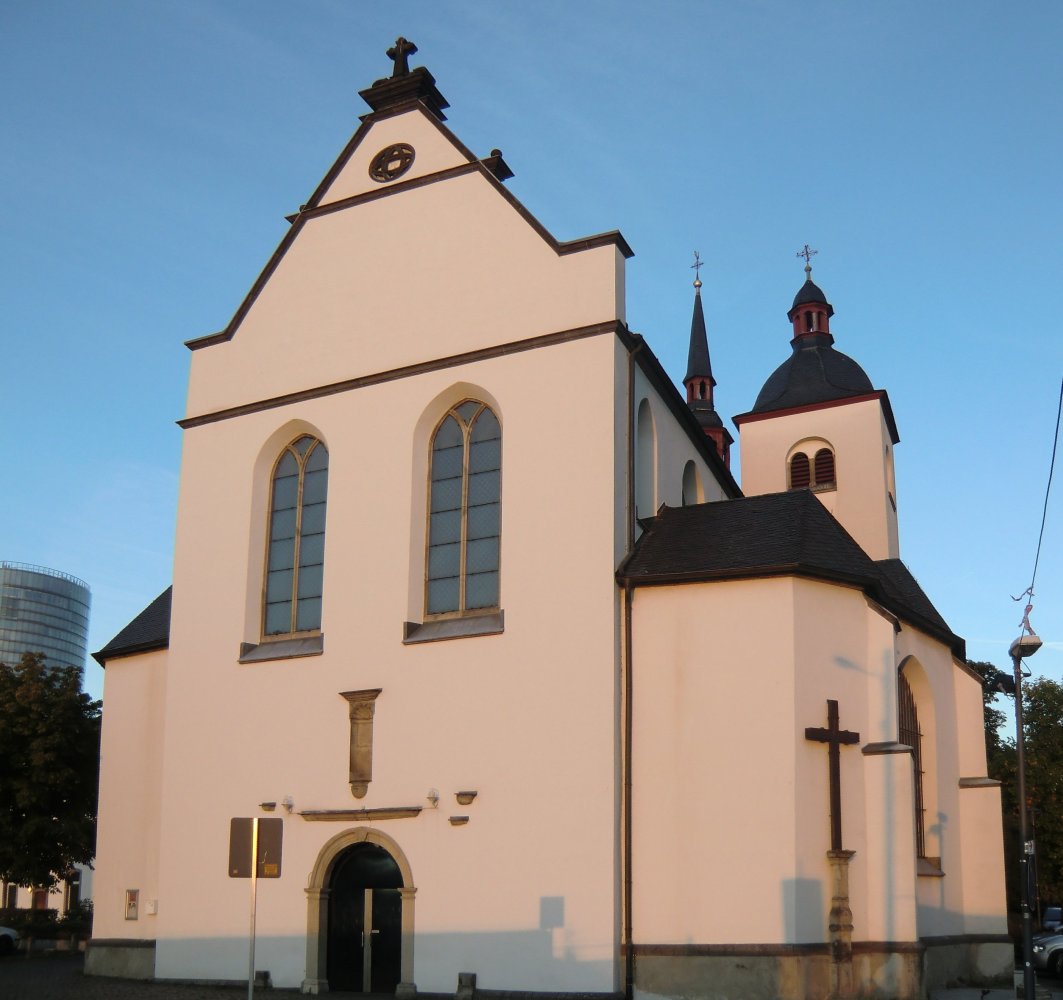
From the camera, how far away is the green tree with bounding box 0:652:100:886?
28.8m

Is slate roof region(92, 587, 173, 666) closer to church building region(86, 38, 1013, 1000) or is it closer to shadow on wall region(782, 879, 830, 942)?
church building region(86, 38, 1013, 1000)

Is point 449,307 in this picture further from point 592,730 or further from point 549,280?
point 592,730

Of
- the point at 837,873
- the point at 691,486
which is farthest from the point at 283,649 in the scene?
the point at 837,873

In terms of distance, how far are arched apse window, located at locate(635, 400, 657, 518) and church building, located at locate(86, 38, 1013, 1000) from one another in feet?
0.26

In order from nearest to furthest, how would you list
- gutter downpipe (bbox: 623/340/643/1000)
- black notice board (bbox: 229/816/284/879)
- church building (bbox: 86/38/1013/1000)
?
black notice board (bbox: 229/816/284/879), gutter downpipe (bbox: 623/340/643/1000), church building (bbox: 86/38/1013/1000)

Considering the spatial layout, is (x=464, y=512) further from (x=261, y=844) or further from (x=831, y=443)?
(x=831, y=443)

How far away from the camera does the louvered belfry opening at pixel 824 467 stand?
33.9m

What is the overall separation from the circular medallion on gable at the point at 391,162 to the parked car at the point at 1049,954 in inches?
700

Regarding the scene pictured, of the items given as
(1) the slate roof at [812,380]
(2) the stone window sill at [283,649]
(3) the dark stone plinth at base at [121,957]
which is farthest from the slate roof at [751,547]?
(1) the slate roof at [812,380]

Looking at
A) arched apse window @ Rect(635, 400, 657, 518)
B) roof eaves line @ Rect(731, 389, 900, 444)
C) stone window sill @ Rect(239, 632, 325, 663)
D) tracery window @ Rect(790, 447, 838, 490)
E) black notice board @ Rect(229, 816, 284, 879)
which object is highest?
roof eaves line @ Rect(731, 389, 900, 444)

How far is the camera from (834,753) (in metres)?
17.2

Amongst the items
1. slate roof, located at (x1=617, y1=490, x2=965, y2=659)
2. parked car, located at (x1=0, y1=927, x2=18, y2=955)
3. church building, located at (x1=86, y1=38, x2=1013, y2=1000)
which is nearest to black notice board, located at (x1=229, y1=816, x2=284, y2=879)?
church building, located at (x1=86, y1=38, x2=1013, y2=1000)

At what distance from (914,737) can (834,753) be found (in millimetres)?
4742

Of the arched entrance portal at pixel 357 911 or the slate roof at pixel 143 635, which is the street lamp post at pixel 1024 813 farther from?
the slate roof at pixel 143 635
